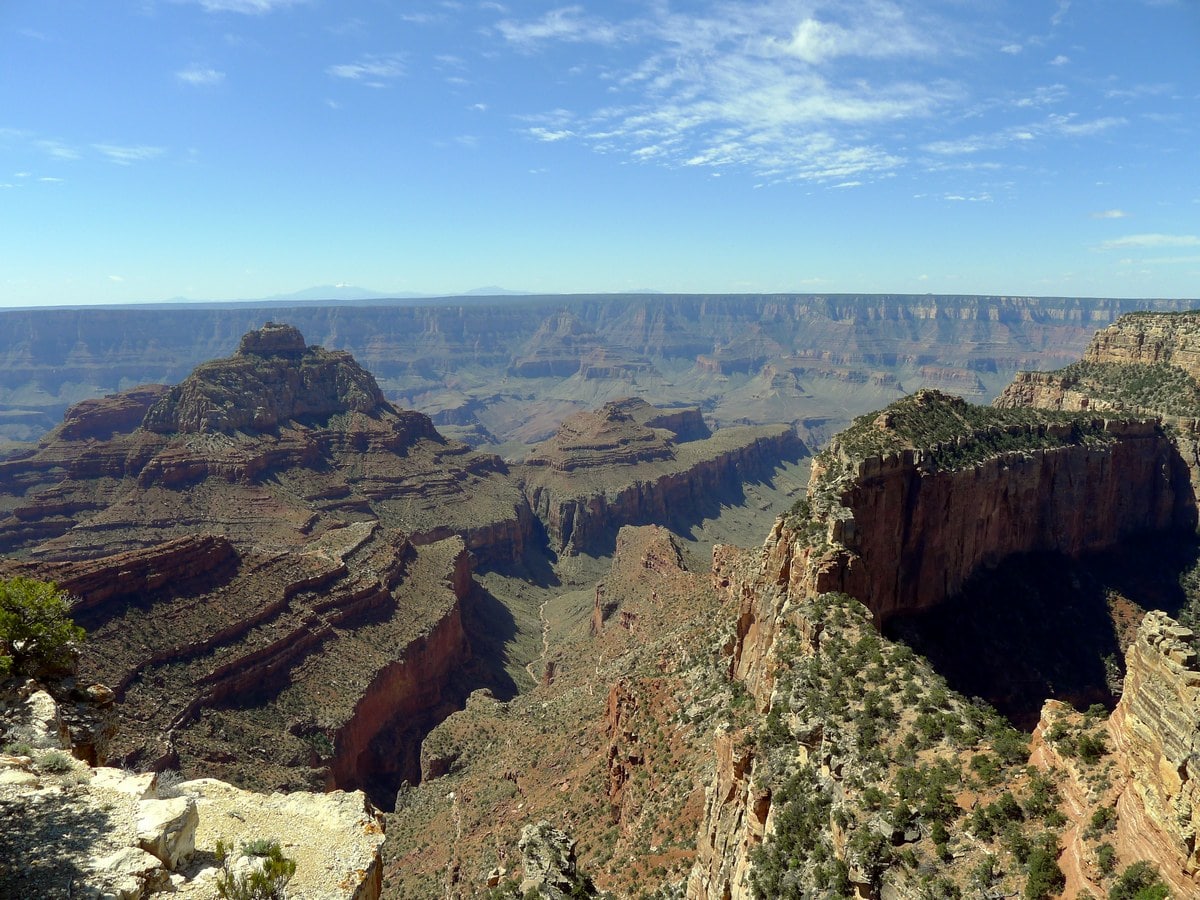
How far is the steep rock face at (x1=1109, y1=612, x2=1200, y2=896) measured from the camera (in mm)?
15867

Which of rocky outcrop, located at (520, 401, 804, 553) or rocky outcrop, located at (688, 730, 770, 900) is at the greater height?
rocky outcrop, located at (688, 730, 770, 900)

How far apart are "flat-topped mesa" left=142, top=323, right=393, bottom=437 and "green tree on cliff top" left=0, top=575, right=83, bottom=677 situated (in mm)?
122747

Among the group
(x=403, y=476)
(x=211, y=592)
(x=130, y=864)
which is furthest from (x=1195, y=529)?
(x=403, y=476)

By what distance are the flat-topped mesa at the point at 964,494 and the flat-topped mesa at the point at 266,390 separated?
127 metres

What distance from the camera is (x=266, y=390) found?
147 metres

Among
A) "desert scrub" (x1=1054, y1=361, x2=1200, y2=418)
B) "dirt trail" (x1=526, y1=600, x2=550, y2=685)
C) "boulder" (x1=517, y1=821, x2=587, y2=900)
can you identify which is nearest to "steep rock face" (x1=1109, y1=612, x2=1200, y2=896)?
"boulder" (x1=517, y1=821, x2=587, y2=900)

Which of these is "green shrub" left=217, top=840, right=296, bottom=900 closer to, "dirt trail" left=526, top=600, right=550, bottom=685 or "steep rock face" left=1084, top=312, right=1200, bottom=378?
"dirt trail" left=526, top=600, right=550, bottom=685

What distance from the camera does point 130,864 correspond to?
16.6m

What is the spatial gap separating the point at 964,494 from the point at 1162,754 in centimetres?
3590

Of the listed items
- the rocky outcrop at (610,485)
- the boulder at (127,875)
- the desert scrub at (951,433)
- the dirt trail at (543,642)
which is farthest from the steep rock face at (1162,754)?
the rocky outcrop at (610,485)

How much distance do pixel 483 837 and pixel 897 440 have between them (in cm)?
3968

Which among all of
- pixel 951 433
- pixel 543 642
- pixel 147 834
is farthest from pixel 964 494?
pixel 543 642

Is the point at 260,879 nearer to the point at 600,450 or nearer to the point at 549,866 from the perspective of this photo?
the point at 549,866

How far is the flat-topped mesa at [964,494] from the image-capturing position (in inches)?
1739
